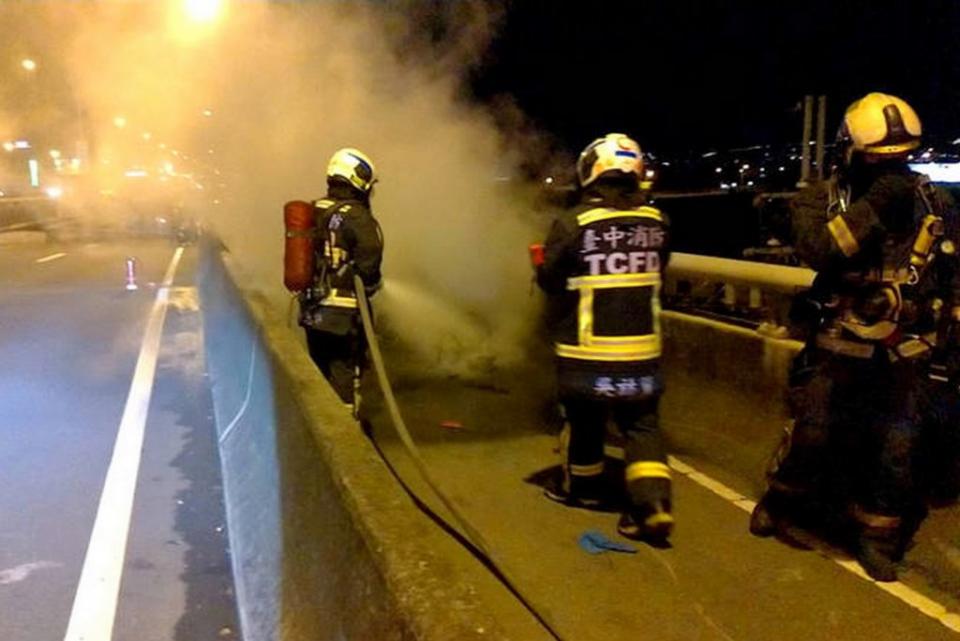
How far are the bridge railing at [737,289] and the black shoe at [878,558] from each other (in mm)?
1673

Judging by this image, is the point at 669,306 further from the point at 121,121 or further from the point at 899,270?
the point at 121,121

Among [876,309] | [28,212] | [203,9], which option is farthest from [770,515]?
[28,212]

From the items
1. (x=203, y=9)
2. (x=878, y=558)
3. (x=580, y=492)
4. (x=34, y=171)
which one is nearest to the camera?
(x=878, y=558)

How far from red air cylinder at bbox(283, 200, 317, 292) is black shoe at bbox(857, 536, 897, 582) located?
3309mm

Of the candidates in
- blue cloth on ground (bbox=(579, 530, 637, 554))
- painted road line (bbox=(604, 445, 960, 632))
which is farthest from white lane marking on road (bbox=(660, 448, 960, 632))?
blue cloth on ground (bbox=(579, 530, 637, 554))

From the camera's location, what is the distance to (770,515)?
474 centimetres

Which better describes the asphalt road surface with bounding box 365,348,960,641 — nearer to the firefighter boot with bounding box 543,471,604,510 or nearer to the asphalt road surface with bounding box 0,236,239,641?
the firefighter boot with bounding box 543,471,604,510

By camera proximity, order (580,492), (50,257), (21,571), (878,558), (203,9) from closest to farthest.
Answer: (878,558) → (21,571) → (580,492) → (203,9) → (50,257)

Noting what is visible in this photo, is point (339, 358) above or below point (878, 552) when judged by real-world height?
above

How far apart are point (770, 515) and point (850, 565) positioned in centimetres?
42

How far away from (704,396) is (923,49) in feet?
132

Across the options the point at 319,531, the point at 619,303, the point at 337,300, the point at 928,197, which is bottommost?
the point at 319,531

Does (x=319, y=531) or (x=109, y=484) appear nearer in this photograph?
(x=319, y=531)

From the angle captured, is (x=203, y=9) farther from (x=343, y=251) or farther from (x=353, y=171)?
(x=343, y=251)
